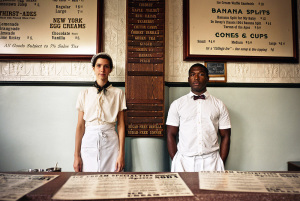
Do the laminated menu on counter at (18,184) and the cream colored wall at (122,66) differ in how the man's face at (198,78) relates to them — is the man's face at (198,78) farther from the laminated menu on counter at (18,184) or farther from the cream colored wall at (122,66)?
the laminated menu on counter at (18,184)

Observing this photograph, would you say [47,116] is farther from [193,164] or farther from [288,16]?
[288,16]

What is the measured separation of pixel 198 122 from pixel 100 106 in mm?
1070

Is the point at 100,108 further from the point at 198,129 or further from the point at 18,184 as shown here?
the point at 18,184

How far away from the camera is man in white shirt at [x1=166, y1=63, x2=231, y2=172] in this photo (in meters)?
2.13

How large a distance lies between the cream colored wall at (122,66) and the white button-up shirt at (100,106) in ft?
1.39

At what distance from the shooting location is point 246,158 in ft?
8.56

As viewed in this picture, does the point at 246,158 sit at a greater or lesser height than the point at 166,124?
lesser

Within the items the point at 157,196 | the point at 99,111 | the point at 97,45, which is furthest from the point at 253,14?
the point at 157,196

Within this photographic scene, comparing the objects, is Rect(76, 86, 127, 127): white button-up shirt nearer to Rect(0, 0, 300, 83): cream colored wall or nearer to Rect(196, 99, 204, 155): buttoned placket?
Rect(0, 0, 300, 83): cream colored wall

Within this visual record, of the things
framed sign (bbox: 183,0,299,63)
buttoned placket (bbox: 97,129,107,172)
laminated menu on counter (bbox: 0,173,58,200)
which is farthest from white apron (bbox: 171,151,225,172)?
laminated menu on counter (bbox: 0,173,58,200)

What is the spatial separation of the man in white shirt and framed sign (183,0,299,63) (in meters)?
0.58

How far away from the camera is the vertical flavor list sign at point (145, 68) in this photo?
7.70ft

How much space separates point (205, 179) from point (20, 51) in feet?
8.87

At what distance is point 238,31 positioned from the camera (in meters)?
2.67
